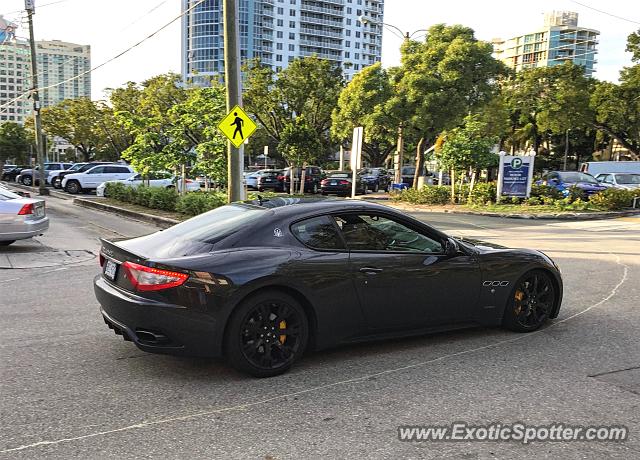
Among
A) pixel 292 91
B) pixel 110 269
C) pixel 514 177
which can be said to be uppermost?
pixel 292 91

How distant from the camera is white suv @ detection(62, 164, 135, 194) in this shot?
32.3m

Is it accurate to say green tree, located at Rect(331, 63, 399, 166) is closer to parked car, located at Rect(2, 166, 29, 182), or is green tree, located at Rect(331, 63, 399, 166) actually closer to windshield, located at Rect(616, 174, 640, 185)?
windshield, located at Rect(616, 174, 640, 185)

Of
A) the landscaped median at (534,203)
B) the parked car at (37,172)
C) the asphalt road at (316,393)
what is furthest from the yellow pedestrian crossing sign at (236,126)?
the parked car at (37,172)

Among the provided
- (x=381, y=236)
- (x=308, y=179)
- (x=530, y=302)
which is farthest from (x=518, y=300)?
(x=308, y=179)

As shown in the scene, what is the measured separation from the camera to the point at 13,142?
62.6 meters

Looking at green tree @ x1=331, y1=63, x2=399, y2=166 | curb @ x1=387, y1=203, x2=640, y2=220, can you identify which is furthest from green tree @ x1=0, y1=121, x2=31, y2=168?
curb @ x1=387, y1=203, x2=640, y2=220

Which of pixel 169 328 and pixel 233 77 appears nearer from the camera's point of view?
pixel 169 328

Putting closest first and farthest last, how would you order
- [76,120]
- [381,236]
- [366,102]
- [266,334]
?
1. [266,334]
2. [381,236]
3. [366,102]
4. [76,120]

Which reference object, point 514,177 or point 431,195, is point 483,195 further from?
point 431,195

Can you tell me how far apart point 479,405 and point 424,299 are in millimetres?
1255

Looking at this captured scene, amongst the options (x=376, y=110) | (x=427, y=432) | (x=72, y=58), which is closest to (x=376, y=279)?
(x=427, y=432)

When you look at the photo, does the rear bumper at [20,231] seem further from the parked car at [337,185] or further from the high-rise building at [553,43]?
the high-rise building at [553,43]

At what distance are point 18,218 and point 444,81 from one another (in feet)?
65.1

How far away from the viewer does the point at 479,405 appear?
153 inches
